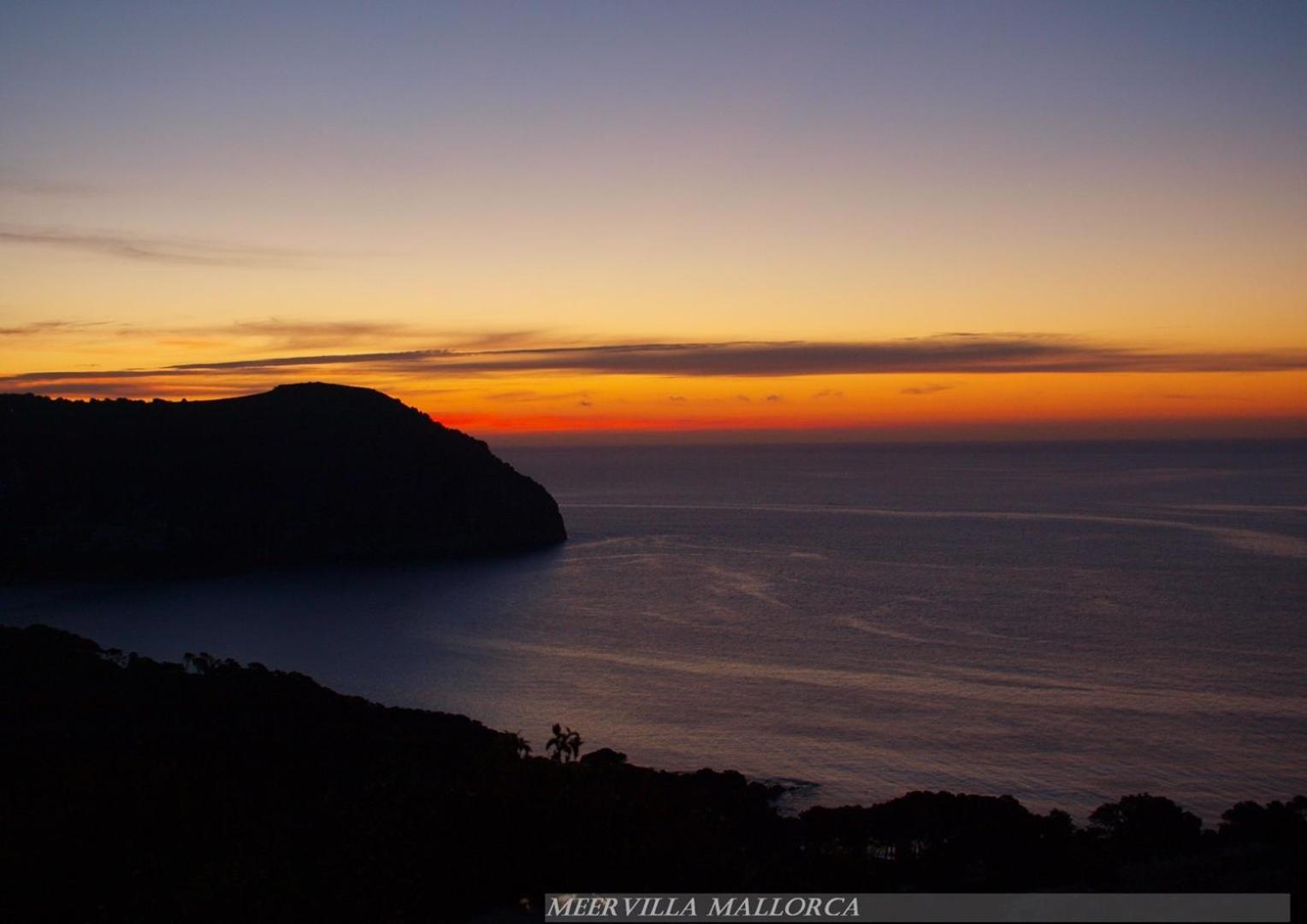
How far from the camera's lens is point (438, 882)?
442 inches

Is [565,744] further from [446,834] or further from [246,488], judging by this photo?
[246,488]

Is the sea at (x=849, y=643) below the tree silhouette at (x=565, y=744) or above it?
below

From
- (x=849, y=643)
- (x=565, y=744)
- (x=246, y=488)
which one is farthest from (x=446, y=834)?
(x=246, y=488)

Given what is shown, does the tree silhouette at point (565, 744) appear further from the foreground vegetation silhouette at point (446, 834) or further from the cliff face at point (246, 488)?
the cliff face at point (246, 488)

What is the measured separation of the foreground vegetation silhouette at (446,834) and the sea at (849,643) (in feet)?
22.6

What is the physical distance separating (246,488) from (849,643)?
196 feet

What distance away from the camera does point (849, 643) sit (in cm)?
4847

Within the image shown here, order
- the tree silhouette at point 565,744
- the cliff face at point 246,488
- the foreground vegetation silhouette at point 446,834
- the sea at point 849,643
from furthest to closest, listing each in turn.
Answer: the cliff face at point 246,488 → the sea at point 849,643 → the tree silhouette at point 565,744 → the foreground vegetation silhouette at point 446,834

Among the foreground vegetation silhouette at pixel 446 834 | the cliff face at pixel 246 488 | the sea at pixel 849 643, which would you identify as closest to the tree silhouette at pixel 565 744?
the foreground vegetation silhouette at pixel 446 834

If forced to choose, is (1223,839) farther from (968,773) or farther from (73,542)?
(73,542)

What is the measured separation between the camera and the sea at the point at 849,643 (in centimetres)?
3198

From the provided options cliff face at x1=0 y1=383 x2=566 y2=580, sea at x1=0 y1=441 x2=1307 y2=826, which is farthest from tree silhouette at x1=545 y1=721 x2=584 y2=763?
cliff face at x1=0 y1=383 x2=566 y2=580

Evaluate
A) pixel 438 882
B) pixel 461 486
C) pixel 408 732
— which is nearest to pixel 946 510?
pixel 461 486

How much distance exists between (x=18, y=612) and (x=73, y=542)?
710 inches
